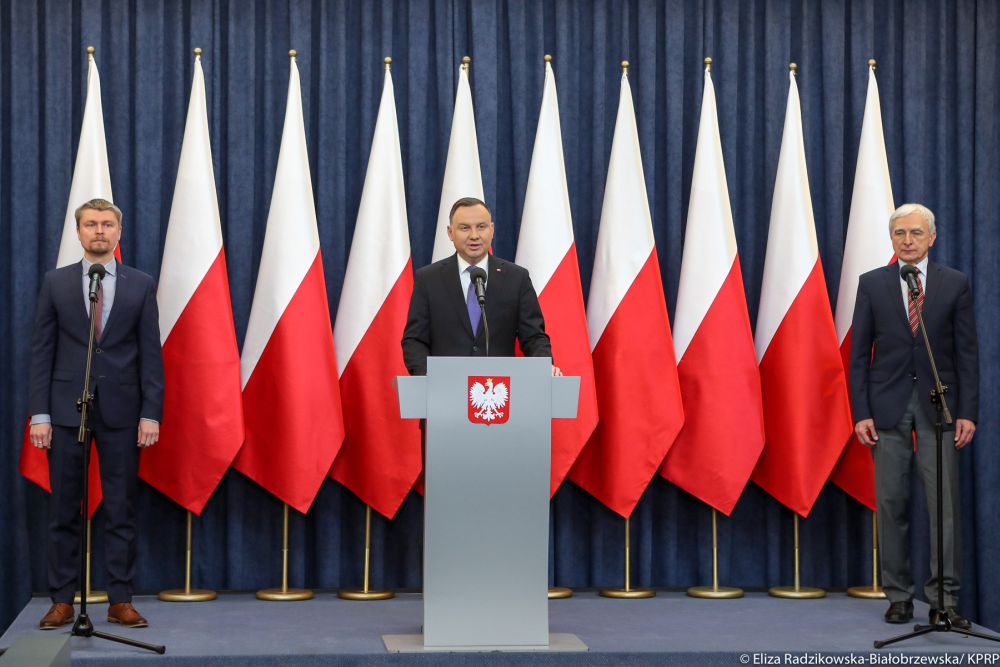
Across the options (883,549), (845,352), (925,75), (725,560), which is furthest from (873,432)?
(925,75)

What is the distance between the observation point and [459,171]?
5324mm

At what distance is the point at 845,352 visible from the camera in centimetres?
543

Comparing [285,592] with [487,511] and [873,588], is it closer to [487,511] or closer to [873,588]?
[487,511]

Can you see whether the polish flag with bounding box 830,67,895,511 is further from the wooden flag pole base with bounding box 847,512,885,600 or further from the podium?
the podium

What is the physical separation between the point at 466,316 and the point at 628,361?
125 cm

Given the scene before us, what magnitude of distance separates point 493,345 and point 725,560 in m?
2.07

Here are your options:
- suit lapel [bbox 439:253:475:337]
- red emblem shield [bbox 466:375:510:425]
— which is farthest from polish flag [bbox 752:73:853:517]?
red emblem shield [bbox 466:375:510:425]

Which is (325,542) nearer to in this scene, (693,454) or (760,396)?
(693,454)

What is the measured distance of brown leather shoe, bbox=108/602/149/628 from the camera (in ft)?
14.7

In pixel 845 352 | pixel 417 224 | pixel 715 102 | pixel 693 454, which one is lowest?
pixel 693 454

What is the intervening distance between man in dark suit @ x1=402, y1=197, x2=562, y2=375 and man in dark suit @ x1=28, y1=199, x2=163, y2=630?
111cm

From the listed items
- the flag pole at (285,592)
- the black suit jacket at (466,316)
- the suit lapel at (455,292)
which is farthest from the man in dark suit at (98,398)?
the suit lapel at (455,292)

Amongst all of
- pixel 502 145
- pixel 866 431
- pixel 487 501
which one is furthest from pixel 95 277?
pixel 866 431

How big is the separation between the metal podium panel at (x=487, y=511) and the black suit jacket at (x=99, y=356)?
1367 mm
